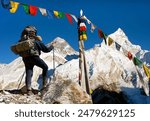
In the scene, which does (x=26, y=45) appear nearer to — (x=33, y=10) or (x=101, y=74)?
(x=33, y=10)

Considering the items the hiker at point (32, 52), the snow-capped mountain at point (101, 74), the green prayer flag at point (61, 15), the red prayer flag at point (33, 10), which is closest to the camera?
the hiker at point (32, 52)

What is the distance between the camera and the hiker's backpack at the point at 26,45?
1342 cm

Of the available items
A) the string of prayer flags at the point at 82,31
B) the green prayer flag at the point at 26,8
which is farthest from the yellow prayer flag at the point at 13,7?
the string of prayer flags at the point at 82,31

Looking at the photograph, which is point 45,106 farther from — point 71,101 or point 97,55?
point 97,55

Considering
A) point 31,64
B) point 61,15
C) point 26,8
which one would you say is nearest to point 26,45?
point 31,64

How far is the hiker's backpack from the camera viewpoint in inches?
528

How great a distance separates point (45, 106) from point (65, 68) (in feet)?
117

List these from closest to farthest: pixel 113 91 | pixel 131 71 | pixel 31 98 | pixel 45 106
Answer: pixel 45 106
pixel 31 98
pixel 113 91
pixel 131 71

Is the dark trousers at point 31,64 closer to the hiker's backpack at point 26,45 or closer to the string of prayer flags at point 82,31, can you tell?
the hiker's backpack at point 26,45

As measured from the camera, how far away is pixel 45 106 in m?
9.79

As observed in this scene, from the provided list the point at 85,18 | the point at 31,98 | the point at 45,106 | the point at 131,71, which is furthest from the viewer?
the point at 131,71

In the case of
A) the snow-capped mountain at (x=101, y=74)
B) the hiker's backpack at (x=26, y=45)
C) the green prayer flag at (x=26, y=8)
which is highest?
the snow-capped mountain at (x=101, y=74)

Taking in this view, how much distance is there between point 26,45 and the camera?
13.4 metres

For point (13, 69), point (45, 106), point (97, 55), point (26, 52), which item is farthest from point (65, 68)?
point (45, 106)
